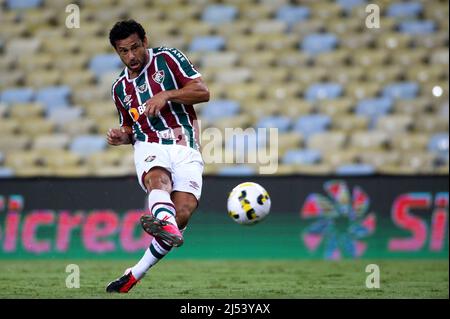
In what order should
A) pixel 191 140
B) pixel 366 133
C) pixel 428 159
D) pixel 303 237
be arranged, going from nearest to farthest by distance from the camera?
1. pixel 191 140
2. pixel 303 237
3. pixel 428 159
4. pixel 366 133

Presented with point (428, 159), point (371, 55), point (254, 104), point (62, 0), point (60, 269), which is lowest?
point (60, 269)

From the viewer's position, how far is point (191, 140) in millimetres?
7598

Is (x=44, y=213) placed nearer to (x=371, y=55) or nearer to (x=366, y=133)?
(x=366, y=133)

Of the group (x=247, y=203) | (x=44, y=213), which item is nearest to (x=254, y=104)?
(x=44, y=213)

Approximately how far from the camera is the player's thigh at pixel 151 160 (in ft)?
24.2

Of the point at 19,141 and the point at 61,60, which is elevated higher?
the point at 61,60

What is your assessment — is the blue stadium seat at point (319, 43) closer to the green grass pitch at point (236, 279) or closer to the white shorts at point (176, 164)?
the green grass pitch at point (236, 279)

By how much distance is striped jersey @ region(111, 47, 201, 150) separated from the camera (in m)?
7.55

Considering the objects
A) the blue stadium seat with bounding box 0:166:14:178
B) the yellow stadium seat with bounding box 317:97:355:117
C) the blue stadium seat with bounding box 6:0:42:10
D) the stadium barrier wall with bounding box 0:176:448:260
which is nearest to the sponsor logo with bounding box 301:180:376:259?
the stadium barrier wall with bounding box 0:176:448:260

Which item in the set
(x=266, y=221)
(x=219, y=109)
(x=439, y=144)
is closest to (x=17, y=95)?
(x=219, y=109)

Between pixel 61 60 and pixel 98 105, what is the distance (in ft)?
4.85

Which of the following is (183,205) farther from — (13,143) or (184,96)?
(13,143)

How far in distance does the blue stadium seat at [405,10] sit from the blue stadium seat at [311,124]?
2.62m

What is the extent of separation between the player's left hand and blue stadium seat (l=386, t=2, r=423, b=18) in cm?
972
